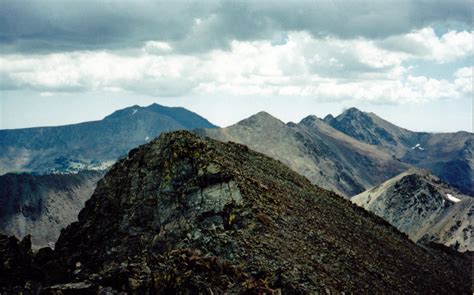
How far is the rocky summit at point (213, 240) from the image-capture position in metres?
33.3

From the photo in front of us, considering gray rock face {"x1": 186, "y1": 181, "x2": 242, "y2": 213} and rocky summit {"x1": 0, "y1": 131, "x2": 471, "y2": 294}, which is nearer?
rocky summit {"x1": 0, "y1": 131, "x2": 471, "y2": 294}

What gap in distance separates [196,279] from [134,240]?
20.6 m

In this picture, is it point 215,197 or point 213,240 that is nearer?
point 213,240

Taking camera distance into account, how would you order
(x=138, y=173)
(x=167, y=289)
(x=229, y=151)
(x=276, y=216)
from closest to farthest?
1. (x=167, y=289)
2. (x=276, y=216)
3. (x=138, y=173)
4. (x=229, y=151)

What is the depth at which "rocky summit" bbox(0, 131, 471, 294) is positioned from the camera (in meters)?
33.3

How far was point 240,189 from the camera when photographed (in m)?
48.7

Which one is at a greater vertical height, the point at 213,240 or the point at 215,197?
the point at 215,197

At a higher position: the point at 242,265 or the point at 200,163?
→ the point at 200,163

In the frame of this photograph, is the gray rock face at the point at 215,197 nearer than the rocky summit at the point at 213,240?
No

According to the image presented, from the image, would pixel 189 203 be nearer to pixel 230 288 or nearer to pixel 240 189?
pixel 240 189

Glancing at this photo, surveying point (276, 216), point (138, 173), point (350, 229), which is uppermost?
point (138, 173)

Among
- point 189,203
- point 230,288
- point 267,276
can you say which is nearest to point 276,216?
point 189,203

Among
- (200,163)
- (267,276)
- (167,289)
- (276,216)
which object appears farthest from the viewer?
(200,163)

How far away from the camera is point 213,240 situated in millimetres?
40875
